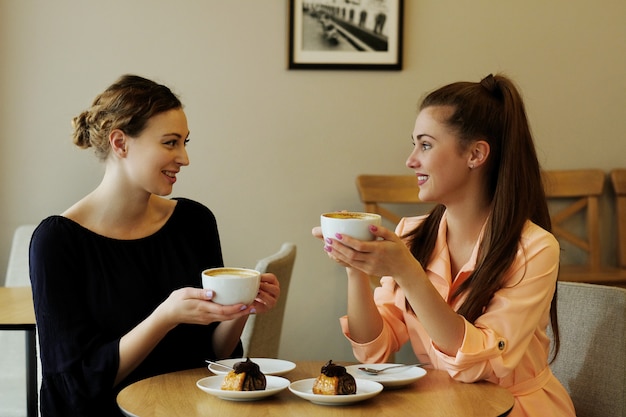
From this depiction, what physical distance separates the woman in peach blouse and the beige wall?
5.47 ft

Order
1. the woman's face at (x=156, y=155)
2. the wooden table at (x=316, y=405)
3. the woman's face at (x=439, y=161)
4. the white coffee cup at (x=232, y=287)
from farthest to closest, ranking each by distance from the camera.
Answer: the woman's face at (x=156, y=155)
the woman's face at (x=439, y=161)
the white coffee cup at (x=232, y=287)
the wooden table at (x=316, y=405)

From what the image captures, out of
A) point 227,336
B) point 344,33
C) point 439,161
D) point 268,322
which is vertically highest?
point 344,33

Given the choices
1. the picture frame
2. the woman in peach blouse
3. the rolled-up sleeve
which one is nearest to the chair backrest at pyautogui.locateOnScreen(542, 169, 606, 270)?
the picture frame

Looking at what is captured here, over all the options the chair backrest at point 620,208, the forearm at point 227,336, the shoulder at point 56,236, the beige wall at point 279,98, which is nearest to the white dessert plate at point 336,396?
the forearm at point 227,336

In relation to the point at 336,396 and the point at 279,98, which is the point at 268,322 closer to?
the point at 336,396

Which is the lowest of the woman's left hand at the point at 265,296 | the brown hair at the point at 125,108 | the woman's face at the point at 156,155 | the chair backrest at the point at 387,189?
the woman's left hand at the point at 265,296

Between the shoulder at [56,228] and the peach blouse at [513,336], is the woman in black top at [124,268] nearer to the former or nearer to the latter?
the shoulder at [56,228]

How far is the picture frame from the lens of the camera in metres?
3.74

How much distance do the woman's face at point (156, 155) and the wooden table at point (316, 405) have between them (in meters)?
0.54

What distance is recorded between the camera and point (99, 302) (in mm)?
2035

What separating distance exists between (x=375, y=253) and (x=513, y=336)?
1.27 feet

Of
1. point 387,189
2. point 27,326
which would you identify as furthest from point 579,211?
point 27,326

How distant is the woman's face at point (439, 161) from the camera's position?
6.64 ft

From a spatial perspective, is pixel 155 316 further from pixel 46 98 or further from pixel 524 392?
pixel 46 98
